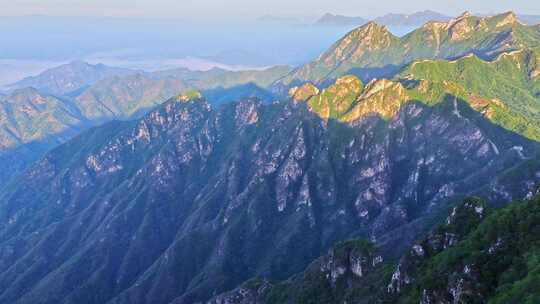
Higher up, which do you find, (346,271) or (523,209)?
(523,209)

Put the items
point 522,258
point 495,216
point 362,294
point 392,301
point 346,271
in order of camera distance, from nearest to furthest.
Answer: point 522,258, point 495,216, point 392,301, point 362,294, point 346,271

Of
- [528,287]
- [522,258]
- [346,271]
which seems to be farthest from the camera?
[346,271]

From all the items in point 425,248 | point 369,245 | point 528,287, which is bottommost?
point 369,245

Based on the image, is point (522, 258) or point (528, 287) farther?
point (522, 258)

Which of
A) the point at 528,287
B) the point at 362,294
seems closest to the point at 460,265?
the point at 528,287

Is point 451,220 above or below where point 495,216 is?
below

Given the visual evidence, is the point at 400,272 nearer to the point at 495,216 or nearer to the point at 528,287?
the point at 495,216

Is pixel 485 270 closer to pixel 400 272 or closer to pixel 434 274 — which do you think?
pixel 434 274

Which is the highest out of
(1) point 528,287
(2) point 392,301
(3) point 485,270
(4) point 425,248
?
(1) point 528,287

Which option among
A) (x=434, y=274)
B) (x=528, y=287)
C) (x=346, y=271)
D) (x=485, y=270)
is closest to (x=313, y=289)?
(x=346, y=271)
